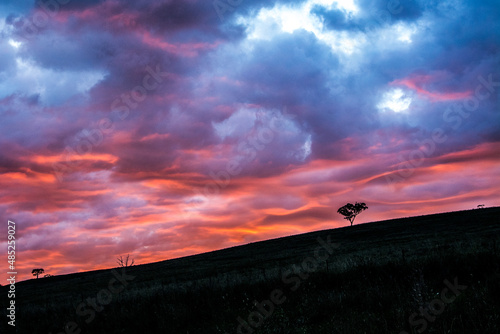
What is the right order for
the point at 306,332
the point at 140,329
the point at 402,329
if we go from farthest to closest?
the point at 140,329, the point at 306,332, the point at 402,329

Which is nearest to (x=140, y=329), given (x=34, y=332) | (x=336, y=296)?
(x=34, y=332)

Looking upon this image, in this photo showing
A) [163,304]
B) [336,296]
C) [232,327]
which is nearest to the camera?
[232,327]

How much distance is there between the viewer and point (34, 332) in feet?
44.6

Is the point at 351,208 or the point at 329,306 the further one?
the point at 351,208

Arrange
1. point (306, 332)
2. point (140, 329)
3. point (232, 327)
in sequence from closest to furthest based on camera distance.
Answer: point (306, 332) < point (232, 327) < point (140, 329)

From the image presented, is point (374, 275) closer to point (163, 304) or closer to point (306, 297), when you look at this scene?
point (306, 297)

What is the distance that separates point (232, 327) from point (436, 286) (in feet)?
19.3

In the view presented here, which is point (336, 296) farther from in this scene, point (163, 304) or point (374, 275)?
point (163, 304)

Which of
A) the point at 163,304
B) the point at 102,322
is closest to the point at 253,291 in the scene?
the point at 163,304

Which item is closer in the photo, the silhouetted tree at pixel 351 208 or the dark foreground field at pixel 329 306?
the dark foreground field at pixel 329 306

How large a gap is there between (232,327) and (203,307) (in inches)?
105

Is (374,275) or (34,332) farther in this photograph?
(34,332)

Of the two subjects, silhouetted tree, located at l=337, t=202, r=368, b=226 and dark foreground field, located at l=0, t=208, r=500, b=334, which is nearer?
dark foreground field, located at l=0, t=208, r=500, b=334

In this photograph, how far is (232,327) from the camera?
9.54m
